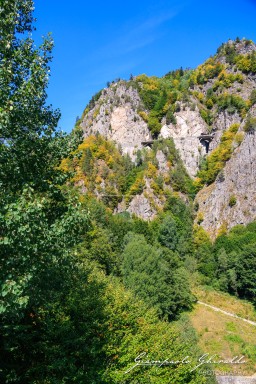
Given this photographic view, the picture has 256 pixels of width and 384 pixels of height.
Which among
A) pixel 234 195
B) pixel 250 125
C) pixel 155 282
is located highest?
pixel 250 125

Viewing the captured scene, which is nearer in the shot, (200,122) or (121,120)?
(200,122)

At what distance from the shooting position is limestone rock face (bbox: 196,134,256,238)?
3054 inches

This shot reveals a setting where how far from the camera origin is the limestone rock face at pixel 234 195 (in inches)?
3054

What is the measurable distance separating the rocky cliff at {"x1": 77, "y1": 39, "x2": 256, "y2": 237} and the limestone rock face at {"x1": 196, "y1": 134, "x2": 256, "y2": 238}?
246 mm

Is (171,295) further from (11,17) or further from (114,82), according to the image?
(114,82)

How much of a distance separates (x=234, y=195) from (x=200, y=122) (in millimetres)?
33762

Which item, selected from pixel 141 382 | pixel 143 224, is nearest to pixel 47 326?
pixel 141 382

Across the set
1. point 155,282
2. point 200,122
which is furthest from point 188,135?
point 155,282

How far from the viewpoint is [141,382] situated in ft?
45.6

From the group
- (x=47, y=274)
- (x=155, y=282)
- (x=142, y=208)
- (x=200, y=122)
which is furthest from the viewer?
(x=200, y=122)

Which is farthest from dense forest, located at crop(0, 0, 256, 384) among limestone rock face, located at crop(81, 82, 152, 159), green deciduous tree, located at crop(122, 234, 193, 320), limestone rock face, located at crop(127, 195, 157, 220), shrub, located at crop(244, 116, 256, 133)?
limestone rock face, located at crop(81, 82, 152, 159)

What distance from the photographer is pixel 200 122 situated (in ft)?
347

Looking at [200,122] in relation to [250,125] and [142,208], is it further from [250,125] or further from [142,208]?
[142,208]

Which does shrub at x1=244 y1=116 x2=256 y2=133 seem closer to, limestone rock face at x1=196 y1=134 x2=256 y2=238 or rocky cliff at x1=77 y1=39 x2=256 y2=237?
rocky cliff at x1=77 y1=39 x2=256 y2=237
